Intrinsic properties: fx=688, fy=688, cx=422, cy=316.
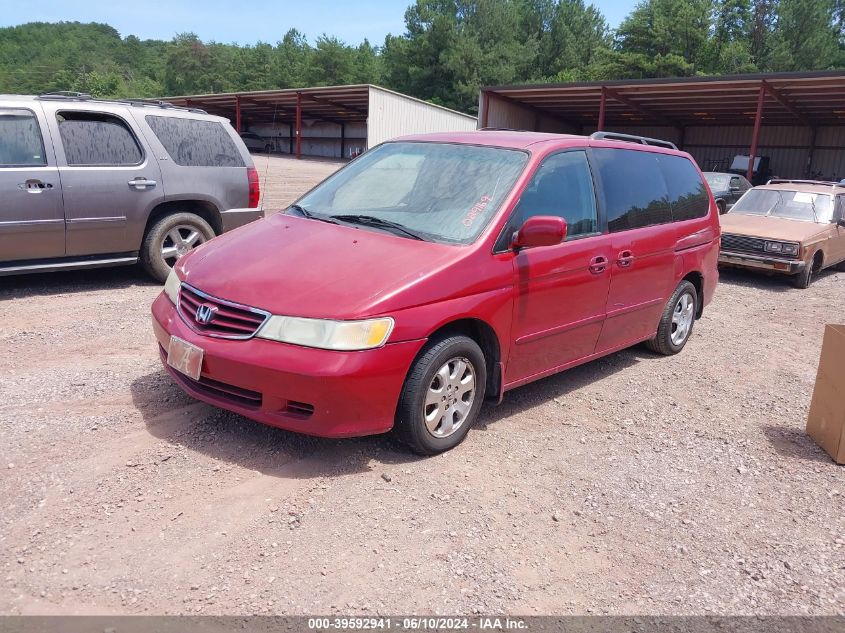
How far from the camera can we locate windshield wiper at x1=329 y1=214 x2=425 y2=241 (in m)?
4.09

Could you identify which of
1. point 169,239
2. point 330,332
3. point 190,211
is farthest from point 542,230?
point 190,211

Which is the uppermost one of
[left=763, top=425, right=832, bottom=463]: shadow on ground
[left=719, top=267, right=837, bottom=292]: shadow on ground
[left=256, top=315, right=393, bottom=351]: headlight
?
[left=256, top=315, right=393, bottom=351]: headlight

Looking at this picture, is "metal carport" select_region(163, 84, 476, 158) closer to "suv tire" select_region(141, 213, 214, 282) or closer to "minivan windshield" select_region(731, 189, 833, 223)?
"minivan windshield" select_region(731, 189, 833, 223)

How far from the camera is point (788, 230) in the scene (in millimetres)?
10750

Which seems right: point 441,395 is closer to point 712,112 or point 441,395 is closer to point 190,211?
point 190,211

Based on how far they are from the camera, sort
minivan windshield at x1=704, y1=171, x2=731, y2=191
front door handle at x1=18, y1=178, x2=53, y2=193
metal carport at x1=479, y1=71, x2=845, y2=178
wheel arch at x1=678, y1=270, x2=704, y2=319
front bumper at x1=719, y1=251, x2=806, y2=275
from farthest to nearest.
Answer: metal carport at x1=479, y1=71, x2=845, y2=178 < minivan windshield at x1=704, y1=171, x2=731, y2=191 < front bumper at x1=719, y1=251, x2=806, y2=275 < front door handle at x1=18, y1=178, x2=53, y2=193 < wheel arch at x1=678, y1=270, x2=704, y2=319

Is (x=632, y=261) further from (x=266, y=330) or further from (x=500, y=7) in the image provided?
(x=500, y=7)

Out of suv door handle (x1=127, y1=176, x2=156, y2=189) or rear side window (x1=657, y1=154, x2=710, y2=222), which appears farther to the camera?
suv door handle (x1=127, y1=176, x2=156, y2=189)

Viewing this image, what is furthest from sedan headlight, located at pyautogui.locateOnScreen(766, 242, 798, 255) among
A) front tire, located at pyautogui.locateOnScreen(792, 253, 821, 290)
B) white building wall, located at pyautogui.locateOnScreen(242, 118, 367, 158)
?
white building wall, located at pyautogui.locateOnScreen(242, 118, 367, 158)

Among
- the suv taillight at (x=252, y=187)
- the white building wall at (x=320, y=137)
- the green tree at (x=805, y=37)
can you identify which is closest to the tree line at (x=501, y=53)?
the green tree at (x=805, y=37)

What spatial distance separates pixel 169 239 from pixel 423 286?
201 inches

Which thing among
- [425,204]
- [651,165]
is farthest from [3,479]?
[651,165]

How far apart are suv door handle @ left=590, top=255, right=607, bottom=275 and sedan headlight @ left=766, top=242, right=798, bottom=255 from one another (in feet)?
22.6

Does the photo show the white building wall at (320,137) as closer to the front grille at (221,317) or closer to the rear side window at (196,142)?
the rear side window at (196,142)
